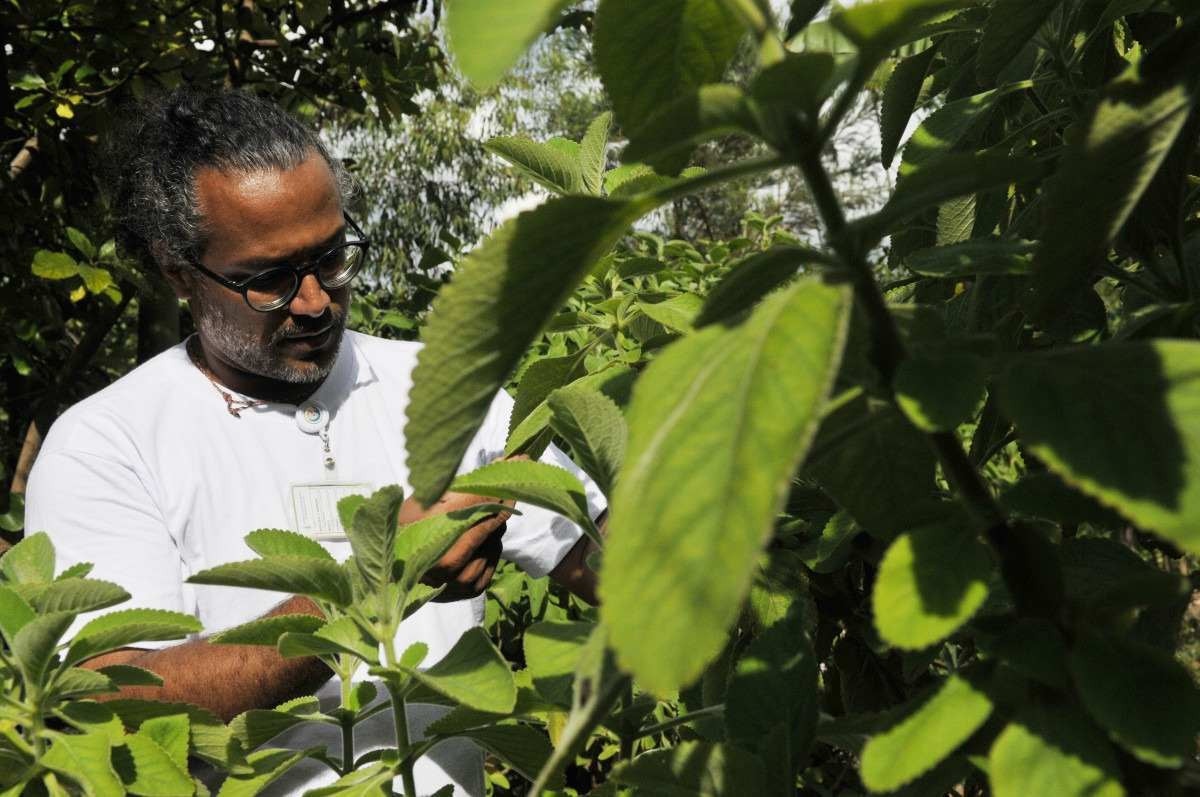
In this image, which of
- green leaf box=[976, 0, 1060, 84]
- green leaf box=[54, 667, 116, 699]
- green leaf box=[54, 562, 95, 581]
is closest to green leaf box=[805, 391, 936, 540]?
green leaf box=[976, 0, 1060, 84]

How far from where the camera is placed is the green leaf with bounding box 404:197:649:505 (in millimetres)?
490

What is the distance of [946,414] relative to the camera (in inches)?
19.1

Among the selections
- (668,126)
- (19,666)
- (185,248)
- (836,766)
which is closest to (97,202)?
(185,248)

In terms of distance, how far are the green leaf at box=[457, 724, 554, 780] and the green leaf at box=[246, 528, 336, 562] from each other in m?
0.17

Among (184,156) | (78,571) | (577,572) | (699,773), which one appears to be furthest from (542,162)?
(184,156)

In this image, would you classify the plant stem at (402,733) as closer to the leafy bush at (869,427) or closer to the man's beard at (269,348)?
the leafy bush at (869,427)

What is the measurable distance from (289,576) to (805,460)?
374 mm

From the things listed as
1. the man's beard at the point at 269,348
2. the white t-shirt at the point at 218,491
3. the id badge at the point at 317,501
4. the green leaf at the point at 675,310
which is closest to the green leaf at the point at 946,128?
the green leaf at the point at 675,310

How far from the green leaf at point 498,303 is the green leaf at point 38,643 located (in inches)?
17.6

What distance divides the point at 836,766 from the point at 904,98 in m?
1.96

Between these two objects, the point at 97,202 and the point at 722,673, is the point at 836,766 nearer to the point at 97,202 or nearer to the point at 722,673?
the point at 722,673

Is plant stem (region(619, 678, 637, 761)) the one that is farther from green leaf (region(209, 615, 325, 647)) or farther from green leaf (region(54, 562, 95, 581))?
green leaf (region(54, 562, 95, 581))

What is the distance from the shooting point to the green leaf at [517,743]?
0.86 meters

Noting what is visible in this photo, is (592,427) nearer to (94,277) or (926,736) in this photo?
(926,736)
